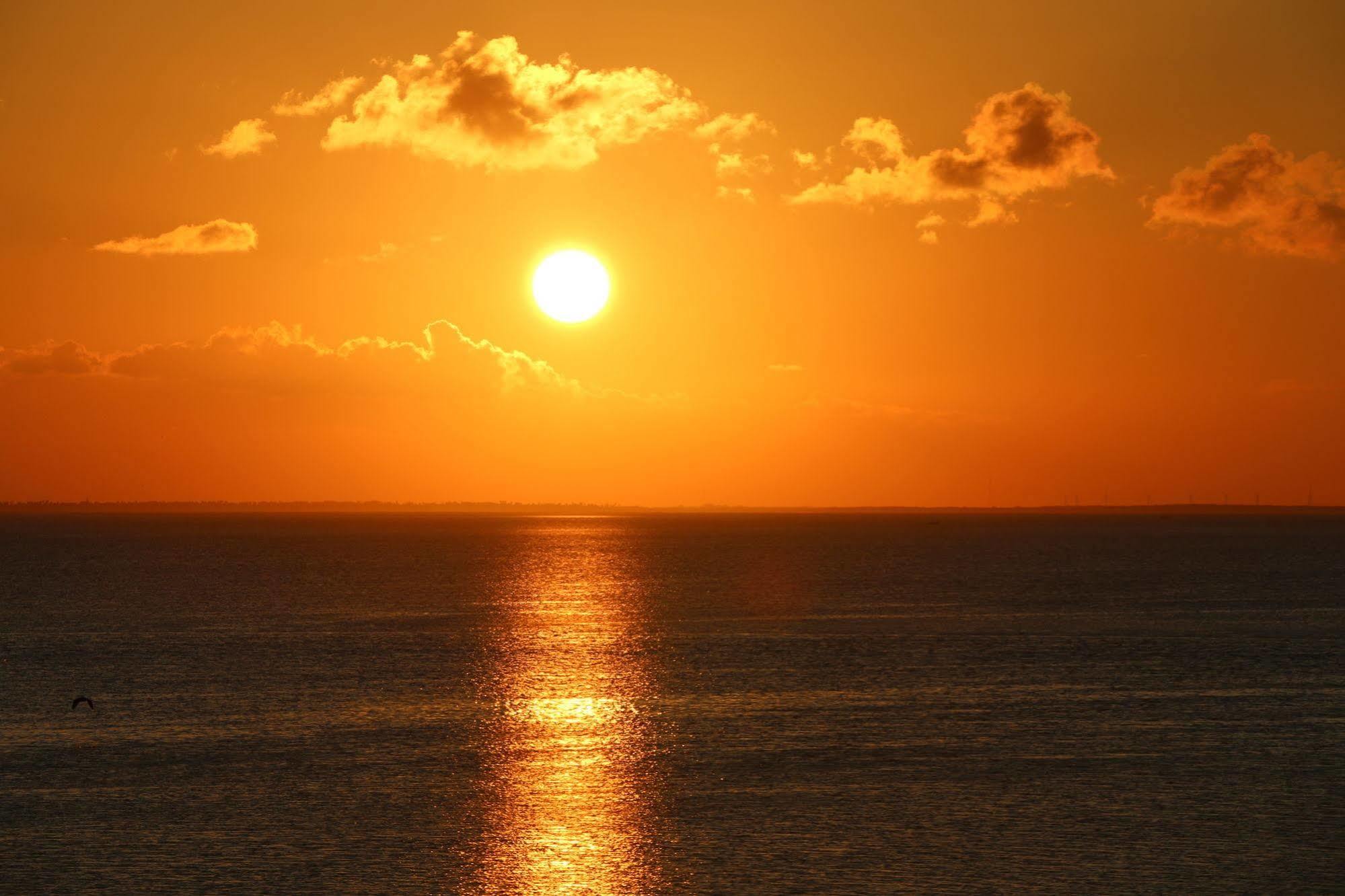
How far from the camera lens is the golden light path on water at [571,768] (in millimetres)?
28125

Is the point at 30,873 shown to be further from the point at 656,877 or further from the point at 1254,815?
the point at 1254,815

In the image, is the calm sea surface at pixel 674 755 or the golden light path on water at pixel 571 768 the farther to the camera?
the calm sea surface at pixel 674 755

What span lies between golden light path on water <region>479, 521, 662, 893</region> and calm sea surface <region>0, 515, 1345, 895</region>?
0.46 ft

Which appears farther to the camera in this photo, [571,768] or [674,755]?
[674,755]

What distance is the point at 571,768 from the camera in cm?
3912

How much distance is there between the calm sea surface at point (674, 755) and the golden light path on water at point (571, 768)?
14 cm

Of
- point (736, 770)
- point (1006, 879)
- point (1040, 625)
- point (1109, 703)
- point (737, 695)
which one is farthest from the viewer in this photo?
point (1040, 625)

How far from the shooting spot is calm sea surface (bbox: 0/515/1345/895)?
28.7 metres

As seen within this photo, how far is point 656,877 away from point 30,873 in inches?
493

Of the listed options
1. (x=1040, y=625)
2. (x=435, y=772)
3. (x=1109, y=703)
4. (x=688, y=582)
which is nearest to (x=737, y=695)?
(x=1109, y=703)

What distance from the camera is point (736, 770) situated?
38.4m

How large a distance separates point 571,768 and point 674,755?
136 inches

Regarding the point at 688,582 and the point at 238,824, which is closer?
the point at 238,824

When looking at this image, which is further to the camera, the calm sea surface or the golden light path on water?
the calm sea surface
